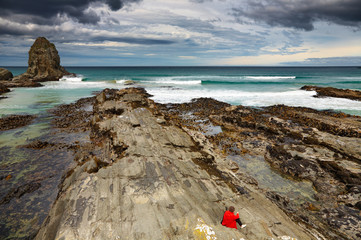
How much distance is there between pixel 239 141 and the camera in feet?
49.6

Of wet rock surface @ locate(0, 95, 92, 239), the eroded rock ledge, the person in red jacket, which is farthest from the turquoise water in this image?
the person in red jacket

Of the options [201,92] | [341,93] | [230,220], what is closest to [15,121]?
[230,220]

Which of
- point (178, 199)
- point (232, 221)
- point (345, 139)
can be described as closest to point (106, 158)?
point (178, 199)

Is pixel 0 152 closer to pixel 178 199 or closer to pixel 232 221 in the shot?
pixel 178 199

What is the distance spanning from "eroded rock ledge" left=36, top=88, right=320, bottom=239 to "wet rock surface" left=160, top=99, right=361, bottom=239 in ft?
6.15

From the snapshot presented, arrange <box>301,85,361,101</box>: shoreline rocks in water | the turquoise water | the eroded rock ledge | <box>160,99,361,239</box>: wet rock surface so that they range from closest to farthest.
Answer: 1. the eroded rock ledge
2. <box>160,99,361,239</box>: wet rock surface
3. the turquoise water
4. <box>301,85,361,101</box>: shoreline rocks in water

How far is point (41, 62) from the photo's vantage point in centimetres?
6306

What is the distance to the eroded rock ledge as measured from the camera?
5.34 metres

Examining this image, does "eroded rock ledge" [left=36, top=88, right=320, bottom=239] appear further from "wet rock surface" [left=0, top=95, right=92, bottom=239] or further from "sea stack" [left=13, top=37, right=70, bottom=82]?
"sea stack" [left=13, top=37, right=70, bottom=82]

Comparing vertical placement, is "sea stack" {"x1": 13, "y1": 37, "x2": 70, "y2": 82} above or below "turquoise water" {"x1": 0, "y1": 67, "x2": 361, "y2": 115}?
above

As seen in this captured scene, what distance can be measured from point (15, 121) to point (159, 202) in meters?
20.4

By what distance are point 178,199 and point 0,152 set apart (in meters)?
13.1

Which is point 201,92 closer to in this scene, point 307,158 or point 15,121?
point 15,121

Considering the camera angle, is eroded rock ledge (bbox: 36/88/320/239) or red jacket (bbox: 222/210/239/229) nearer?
eroded rock ledge (bbox: 36/88/320/239)
